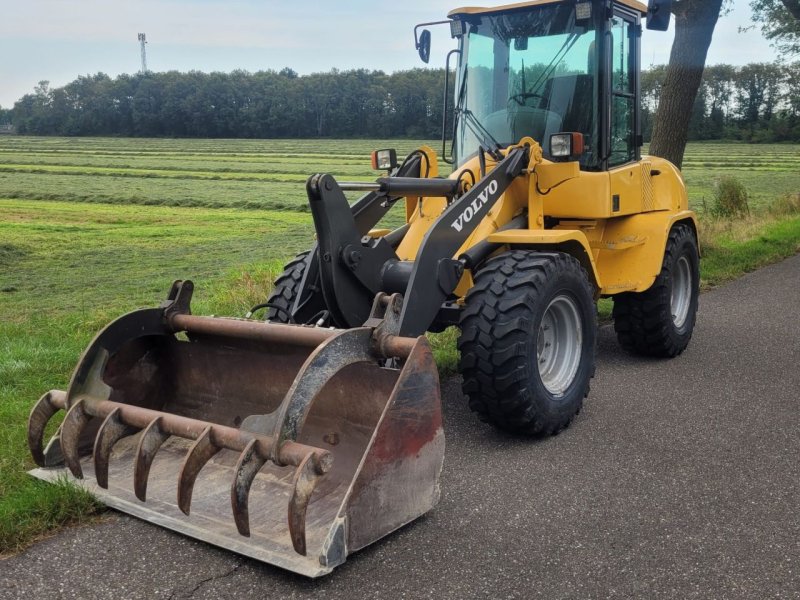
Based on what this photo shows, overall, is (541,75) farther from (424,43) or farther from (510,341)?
(510,341)

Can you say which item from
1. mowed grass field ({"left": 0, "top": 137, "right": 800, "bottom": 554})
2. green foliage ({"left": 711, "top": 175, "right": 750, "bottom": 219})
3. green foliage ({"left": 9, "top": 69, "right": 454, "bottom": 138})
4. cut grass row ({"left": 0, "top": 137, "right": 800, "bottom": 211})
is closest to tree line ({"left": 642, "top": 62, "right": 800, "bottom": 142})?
cut grass row ({"left": 0, "top": 137, "right": 800, "bottom": 211})

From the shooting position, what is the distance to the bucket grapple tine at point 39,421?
14.0 feet

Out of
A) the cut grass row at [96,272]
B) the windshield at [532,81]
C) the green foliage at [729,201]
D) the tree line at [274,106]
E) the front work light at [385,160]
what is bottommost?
the cut grass row at [96,272]

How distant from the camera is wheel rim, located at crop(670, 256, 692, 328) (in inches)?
289

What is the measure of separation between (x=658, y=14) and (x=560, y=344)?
8.56 ft

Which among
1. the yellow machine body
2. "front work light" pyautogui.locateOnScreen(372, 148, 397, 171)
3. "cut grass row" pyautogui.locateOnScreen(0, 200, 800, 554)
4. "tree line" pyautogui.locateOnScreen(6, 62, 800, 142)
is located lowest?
"cut grass row" pyautogui.locateOnScreen(0, 200, 800, 554)

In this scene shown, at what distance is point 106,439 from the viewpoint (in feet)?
12.7

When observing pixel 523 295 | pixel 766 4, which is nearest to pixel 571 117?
pixel 523 295

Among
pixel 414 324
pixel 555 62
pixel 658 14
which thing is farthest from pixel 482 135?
pixel 414 324

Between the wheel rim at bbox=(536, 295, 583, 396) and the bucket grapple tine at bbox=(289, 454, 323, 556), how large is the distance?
7.35 feet

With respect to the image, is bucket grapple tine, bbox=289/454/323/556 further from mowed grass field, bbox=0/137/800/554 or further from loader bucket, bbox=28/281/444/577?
mowed grass field, bbox=0/137/800/554

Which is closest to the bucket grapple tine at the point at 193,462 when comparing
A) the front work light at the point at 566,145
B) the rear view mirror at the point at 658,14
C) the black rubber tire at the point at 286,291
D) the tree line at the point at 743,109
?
the black rubber tire at the point at 286,291

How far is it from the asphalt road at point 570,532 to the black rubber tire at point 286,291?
48.8 inches

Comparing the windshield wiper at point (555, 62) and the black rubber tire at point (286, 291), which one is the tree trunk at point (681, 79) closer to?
the windshield wiper at point (555, 62)
